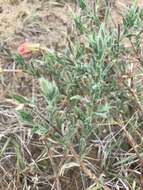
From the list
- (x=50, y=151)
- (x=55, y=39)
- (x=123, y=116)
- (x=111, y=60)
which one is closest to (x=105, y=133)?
(x=123, y=116)

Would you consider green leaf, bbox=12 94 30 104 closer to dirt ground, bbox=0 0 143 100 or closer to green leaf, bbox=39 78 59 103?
green leaf, bbox=39 78 59 103

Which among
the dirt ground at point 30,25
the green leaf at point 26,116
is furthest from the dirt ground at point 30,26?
the green leaf at point 26,116

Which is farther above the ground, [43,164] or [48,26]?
[48,26]

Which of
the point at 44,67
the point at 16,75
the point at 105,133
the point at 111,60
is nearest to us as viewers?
the point at 111,60

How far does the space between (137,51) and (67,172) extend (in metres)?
0.51

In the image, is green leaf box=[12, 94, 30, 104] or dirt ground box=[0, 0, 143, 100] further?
dirt ground box=[0, 0, 143, 100]

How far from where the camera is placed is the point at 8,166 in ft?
6.80

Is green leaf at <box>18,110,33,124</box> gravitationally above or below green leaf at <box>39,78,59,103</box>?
below

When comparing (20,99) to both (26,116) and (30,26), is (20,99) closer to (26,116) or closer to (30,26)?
(26,116)

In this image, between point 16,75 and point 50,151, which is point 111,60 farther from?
point 16,75

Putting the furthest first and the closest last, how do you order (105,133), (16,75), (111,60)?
(16,75) → (105,133) → (111,60)

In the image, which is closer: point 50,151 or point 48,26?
point 50,151

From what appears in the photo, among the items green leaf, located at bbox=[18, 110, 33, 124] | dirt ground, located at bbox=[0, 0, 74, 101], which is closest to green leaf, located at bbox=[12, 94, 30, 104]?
green leaf, located at bbox=[18, 110, 33, 124]

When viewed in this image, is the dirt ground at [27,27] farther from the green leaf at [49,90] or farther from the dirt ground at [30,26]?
the green leaf at [49,90]
